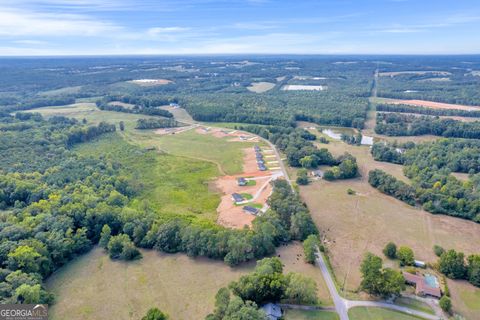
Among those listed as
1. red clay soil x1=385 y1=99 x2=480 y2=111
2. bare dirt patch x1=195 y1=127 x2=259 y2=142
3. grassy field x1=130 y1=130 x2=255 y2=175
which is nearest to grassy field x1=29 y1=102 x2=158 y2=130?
grassy field x1=130 y1=130 x2=255 y2=175

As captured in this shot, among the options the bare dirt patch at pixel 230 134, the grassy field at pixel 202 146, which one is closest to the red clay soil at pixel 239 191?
the grassy field at pixel 202 146

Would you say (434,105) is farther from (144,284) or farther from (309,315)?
(144,284)

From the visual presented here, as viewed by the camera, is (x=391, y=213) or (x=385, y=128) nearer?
(x=391, y=213)

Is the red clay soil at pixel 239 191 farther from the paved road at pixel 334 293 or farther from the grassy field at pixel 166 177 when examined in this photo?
the paved road at pixel 334 293

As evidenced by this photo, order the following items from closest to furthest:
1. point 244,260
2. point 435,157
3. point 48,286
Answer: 1. point 48,286
2. point 244,260
3. point 435,157

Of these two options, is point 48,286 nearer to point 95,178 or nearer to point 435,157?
point 95,178

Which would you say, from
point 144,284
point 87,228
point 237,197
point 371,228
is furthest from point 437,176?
point 87,228

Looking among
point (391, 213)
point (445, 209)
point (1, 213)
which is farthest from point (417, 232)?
point (1, 213)
